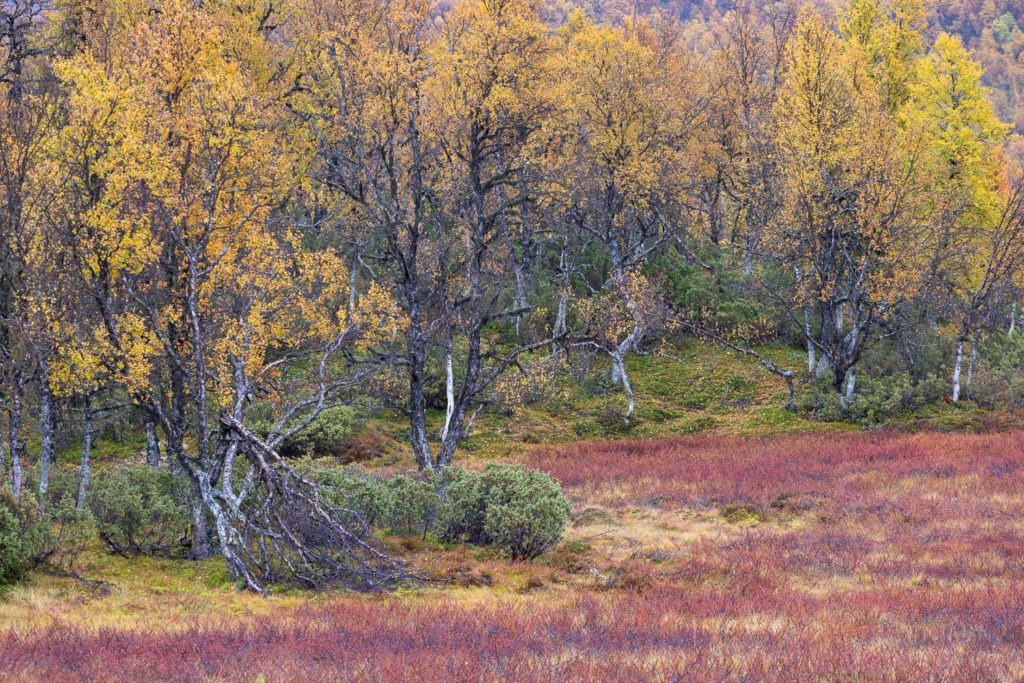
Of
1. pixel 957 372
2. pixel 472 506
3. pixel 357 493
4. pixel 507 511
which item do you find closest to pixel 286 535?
pixel 357 493

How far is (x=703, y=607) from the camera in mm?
12062

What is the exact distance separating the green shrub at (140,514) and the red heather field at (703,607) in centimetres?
447

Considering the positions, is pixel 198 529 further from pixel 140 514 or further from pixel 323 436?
pixel 323 436

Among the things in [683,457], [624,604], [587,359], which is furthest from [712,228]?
[624,604]

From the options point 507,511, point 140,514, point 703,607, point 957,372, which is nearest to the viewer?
point 703,607

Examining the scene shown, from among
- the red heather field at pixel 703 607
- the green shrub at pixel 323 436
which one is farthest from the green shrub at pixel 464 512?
the green shrub at pixel 323 436

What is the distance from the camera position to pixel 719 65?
48438mm

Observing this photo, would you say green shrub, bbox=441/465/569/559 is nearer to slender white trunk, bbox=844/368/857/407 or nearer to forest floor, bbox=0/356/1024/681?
forest floor, bbox=0/356/1024/681

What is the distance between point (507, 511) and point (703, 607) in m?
4.94

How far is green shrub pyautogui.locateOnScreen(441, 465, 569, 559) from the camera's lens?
16.2 m

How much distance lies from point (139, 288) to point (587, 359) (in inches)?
825

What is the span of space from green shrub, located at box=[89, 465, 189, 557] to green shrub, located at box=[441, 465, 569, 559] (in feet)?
16.3

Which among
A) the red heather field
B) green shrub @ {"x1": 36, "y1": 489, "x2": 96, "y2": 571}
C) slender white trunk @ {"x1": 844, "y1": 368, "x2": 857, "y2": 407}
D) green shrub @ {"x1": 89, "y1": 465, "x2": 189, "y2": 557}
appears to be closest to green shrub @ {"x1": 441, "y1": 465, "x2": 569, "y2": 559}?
the red heather field

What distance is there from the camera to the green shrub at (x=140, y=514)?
1520cm
